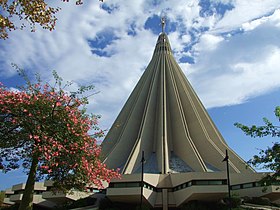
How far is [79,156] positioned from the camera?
31.0ft

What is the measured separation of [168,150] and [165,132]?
2736 millimetres

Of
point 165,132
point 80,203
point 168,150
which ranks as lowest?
point 80,203

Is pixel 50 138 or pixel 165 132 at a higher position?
pixel 165 132

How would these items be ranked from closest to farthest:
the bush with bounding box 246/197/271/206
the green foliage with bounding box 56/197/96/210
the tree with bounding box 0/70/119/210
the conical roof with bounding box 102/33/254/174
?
the tree with bounding box 0/70/119/210 < the bush with bounding box 246/197/271/206 < the green foliage with bounding box 56/197/96/210 < the conical roof with bounding box 102/33/254/174

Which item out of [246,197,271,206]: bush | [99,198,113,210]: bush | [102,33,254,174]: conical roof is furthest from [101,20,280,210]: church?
[246,197,271,206]: bush

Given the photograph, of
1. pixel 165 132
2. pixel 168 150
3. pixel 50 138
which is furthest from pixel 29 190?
pixel 165 132

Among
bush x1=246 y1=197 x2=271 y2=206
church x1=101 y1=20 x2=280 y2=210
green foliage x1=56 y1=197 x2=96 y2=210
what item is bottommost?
green foliage x1=56 y1=197 x2=96 y2=210

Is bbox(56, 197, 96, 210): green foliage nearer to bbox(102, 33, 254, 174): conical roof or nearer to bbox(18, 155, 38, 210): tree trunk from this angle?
bbox(102, 33, 254, 174): conical roof

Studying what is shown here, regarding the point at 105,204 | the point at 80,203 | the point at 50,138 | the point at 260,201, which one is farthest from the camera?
the point at 80,203

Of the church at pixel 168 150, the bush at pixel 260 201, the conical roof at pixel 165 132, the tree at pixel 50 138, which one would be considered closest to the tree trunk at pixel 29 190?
the tree at pixel 50 138

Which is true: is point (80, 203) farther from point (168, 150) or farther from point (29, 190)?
point (29, 190)

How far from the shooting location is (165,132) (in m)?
43.4

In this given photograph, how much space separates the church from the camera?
2908 cm

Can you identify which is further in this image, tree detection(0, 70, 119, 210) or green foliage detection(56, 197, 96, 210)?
green foliage detection(56, 197, 96, 210)
